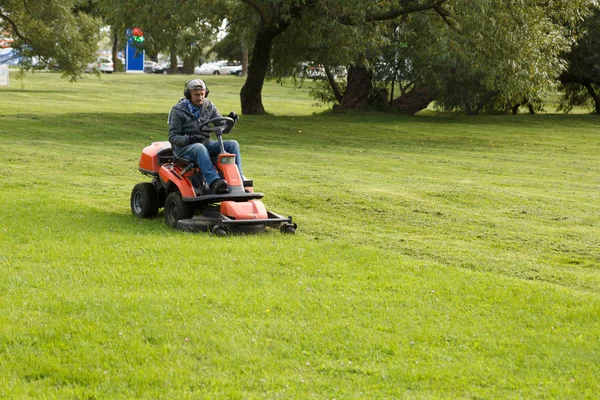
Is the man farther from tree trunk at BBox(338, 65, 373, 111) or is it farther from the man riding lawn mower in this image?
tree trunk at BBox(338, 65, 373, 111)

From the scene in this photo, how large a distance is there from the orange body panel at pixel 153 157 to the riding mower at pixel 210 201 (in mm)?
20

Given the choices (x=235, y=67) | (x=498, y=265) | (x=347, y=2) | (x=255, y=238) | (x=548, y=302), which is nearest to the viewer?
(x=548, y=302)

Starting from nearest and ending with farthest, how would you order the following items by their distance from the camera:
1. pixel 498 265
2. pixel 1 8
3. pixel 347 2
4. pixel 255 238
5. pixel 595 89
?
pixel 498 265
pixel 255 238
pixel 347 2
pixel 1 8
pixel 595 89

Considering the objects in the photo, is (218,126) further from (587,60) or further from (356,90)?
(587,60)

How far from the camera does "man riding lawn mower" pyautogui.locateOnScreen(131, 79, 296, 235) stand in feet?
35.0

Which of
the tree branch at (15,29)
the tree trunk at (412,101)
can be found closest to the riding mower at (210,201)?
the tree branch at (15,29)

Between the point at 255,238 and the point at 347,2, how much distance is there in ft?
50.0

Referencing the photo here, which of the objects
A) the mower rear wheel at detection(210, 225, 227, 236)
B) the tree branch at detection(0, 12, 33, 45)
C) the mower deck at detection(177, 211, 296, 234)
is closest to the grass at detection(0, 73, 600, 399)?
the mower rear wheel at detection(210, 225, 227, 236)

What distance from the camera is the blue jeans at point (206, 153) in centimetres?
1078

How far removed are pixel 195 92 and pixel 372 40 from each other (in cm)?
1551

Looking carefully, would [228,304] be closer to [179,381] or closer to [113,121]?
[179,381]

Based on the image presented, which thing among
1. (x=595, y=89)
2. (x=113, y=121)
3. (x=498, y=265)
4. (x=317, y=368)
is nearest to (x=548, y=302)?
(x=498, y=265)

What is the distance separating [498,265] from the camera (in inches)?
376

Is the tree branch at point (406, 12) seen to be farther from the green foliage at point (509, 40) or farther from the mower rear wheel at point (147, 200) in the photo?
the mower rear wheel at point (147, 200)
